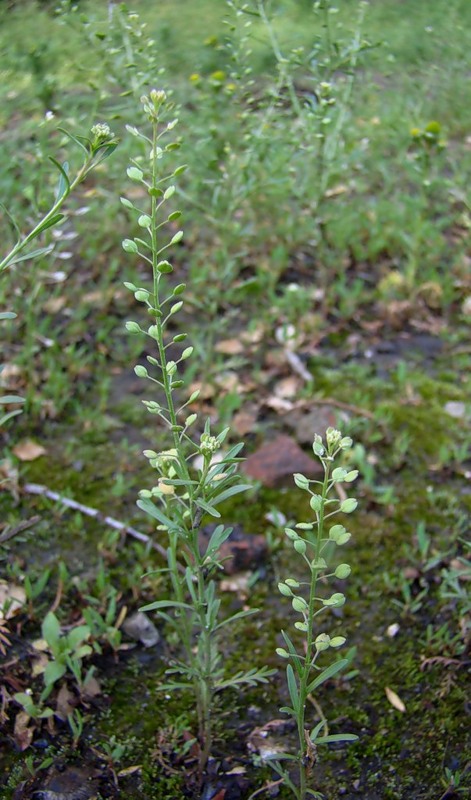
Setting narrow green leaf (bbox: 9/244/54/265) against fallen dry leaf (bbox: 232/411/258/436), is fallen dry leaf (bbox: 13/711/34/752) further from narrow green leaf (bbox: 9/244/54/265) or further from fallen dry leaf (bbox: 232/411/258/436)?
fallen dry leaf (bbox: 232/411/258/436)

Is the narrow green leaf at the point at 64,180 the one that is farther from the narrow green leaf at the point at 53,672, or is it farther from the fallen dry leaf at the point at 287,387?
the fallen dry leaf at the point at 287,387

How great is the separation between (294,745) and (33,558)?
1.05m

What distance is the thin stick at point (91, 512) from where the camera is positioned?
8.19 ft

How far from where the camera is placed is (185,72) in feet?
18.7

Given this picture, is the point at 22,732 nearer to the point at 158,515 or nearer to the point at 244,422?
the point at 158,515

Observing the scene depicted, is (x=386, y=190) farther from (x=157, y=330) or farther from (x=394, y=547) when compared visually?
(x=157, y=330)

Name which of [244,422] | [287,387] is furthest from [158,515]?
A: [287,387]

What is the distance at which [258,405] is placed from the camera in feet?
10.3

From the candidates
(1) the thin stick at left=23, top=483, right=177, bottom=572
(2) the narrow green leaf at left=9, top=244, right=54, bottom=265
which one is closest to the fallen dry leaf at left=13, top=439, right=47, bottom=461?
(1) the thin stick at left=23, top=483, right=177, bottom=572

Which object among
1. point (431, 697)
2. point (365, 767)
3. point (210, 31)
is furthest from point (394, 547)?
point (210, 31)

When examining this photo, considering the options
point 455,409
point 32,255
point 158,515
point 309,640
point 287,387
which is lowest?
point 455,409

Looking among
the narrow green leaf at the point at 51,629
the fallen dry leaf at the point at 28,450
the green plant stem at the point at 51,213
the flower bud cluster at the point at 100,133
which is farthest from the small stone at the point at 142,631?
the flower bud cluster at the point at 100,133

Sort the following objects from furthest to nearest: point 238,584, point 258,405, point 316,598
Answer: point 258,405, point 238,584, point 316,598

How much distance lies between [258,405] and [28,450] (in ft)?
3.25
